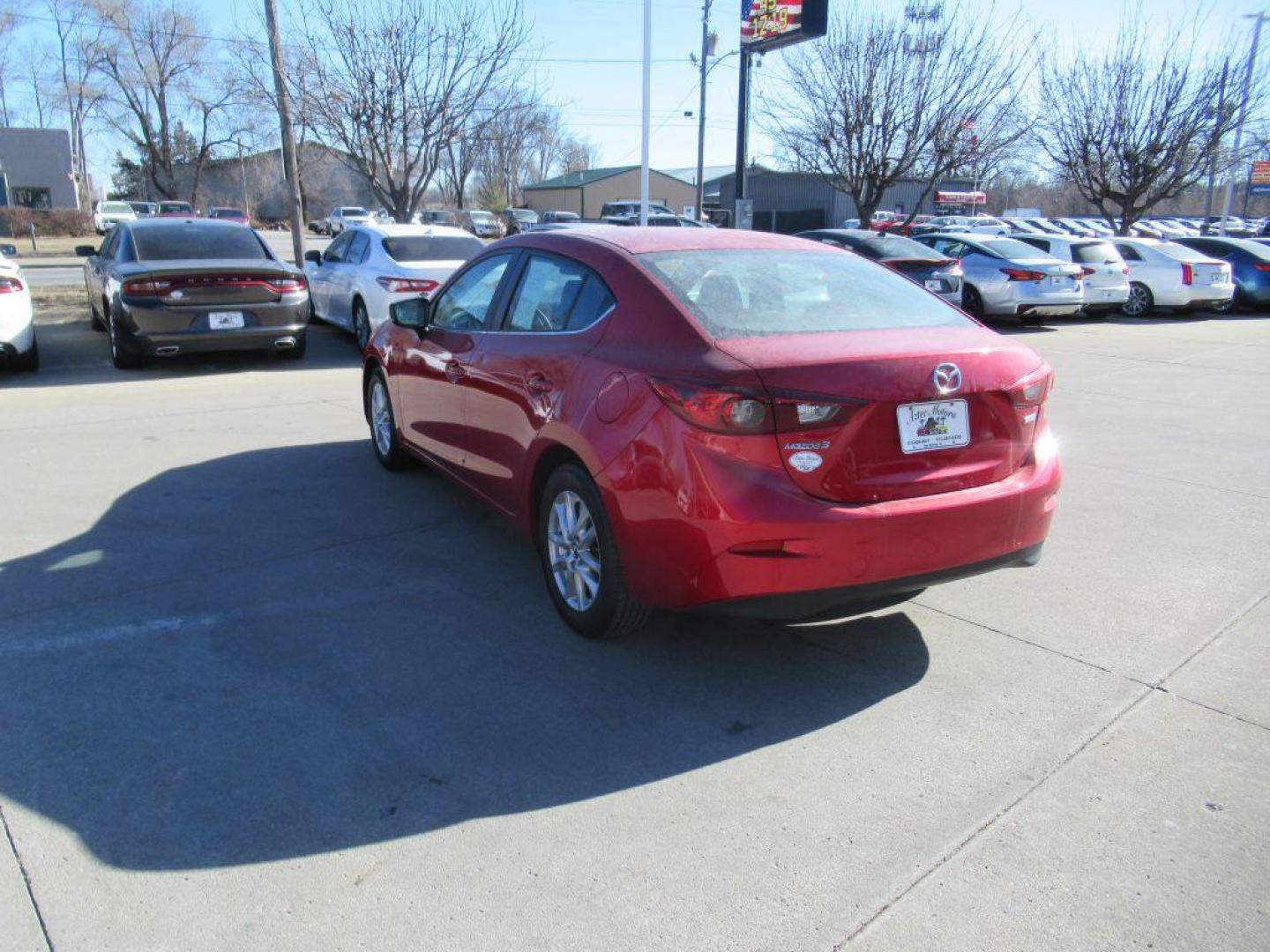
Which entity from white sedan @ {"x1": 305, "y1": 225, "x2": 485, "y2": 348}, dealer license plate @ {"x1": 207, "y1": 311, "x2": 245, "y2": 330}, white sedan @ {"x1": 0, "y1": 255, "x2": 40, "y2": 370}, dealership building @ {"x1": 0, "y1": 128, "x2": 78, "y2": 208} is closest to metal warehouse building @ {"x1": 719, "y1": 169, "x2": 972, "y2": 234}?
dealership building @ {"x1": 0, "y1": 128, "x2": 78, "y2": 208}

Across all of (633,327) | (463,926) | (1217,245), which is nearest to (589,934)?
(463,926)

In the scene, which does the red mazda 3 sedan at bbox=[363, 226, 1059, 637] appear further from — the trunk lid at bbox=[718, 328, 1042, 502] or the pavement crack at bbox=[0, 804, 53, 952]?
the pavement crack at bbox=[0, 804, 53, 952]

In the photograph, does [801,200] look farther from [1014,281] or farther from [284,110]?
[284,110]

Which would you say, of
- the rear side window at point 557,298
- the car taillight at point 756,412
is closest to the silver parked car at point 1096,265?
the rear side window at point 557,298

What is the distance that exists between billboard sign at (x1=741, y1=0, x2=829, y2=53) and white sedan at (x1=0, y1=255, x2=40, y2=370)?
1455 cm

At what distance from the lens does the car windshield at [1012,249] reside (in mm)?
15883

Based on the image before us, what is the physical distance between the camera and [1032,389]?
354 centimetres

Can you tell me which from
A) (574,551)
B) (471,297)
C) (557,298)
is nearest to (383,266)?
(471,297)

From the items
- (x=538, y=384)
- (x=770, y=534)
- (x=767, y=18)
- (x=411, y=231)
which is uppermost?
(x=767, y=18)

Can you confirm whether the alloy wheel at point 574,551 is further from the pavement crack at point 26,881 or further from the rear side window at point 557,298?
the pavement crack at point 26,881

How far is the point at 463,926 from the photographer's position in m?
2.32

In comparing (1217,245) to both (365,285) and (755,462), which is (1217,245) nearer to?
(365,285)

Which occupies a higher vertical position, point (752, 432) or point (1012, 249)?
point (1012, 249)

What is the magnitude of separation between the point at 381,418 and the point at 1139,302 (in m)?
16.9
